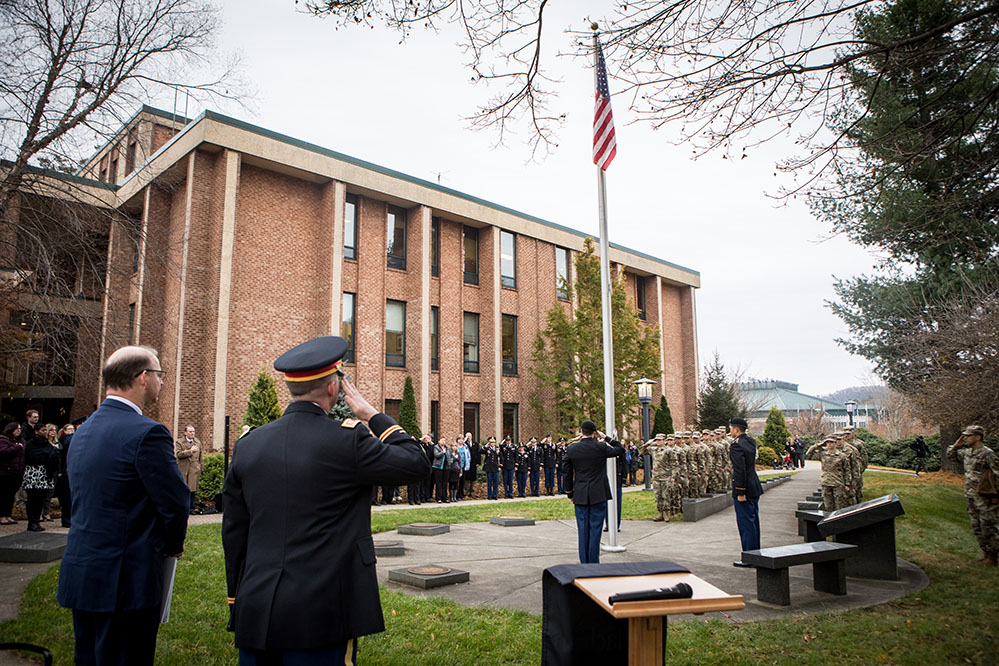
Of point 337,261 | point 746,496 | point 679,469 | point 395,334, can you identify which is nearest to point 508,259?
point 395,334

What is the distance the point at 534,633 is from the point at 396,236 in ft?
76.8

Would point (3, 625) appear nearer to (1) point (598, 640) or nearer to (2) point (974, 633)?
(1) point (598, 640)

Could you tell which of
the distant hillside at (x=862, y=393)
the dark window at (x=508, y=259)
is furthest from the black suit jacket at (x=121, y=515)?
the distant hillside at (x=862, y=393)

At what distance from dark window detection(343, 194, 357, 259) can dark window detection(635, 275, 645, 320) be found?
67.0ft

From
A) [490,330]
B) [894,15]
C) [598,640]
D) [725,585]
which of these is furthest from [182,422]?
[894,15]

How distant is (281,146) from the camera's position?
23219mm

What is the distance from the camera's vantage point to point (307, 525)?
9.59 ft

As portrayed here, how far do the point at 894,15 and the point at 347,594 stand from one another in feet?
37.1

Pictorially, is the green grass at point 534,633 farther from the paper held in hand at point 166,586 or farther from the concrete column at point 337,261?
the concrete column at point 337,261

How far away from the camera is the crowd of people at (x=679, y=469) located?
15.1 metres

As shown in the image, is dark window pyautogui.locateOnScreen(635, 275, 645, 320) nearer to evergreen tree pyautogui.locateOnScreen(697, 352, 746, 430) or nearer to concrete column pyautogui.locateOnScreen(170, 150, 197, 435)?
evergreen tree pyautogui.locateOnScreen(697, 352, 746, 430)

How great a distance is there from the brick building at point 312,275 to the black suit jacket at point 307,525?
44.7 ft

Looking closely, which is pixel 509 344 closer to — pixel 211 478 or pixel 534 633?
A: pixel 211 478

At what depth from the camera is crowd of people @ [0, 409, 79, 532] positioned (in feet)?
39.9
